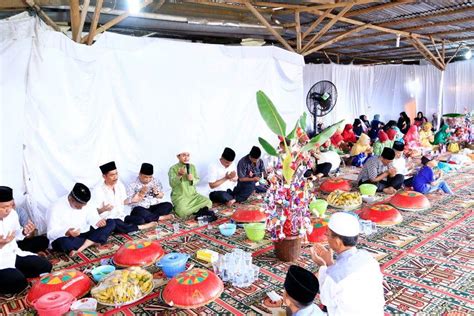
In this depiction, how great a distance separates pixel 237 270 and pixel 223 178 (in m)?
2.74

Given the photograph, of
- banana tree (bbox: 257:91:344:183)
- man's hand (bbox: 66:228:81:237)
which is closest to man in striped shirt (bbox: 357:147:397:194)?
banana tree (bbox: 257:91:344:183)

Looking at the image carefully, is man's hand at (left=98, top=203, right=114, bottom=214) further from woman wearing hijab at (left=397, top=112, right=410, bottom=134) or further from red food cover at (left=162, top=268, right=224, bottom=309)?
woman wearing hijab at (left=397, top=112, right=410, bottom=134)

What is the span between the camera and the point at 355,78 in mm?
13773

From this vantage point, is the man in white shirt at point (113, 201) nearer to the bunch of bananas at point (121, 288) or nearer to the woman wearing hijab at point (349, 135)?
the bunch of bananas at point (121, 288)

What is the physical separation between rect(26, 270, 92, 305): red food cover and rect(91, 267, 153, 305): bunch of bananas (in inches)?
5.5

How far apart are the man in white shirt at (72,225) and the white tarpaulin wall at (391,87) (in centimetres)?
969

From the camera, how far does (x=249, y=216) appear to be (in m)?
4.79

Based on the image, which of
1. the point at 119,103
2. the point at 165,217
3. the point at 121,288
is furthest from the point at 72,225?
the point at 119,103

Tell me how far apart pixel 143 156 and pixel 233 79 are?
218 cm

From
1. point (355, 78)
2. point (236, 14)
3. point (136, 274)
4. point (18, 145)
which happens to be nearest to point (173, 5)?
point (236, 14)

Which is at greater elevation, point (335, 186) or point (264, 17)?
point (264, 17)

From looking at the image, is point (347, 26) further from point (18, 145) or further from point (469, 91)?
point (469, 91)

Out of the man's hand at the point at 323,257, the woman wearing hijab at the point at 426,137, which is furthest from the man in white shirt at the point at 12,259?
the woman wearing hijab at the point at 426,137

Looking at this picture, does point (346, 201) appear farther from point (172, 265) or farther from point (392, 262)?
point (172, 265)
